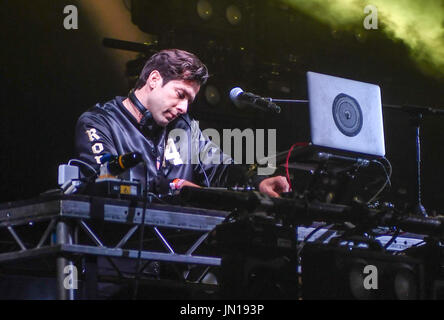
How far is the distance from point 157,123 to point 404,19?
3519 millimetres

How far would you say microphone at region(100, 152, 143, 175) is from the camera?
2494mm

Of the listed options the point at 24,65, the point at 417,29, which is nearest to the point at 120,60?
the point at 24,65

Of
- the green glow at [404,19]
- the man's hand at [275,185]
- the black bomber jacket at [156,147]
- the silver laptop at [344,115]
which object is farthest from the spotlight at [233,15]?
the man's hand at [275,185]

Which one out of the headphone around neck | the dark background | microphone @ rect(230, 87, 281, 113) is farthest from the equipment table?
the dark background

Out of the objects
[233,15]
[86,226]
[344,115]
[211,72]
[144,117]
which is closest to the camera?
[86,226]

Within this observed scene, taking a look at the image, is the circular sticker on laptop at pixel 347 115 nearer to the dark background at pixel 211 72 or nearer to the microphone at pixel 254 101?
the microphone at pixel 254 101

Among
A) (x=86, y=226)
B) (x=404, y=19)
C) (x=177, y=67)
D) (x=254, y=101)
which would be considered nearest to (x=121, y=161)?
(x=86, y=226)

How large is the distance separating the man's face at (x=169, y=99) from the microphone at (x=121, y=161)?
1.03 meters

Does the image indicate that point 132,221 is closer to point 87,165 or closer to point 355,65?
point 87,165

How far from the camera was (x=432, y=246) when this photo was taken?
275 centimetres

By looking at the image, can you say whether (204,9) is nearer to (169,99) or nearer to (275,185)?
(169,99)

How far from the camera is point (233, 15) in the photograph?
5.98 meters

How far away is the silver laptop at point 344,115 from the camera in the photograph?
9.84 ft

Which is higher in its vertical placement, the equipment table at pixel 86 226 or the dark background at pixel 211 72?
the dark background at pixel 211 72
